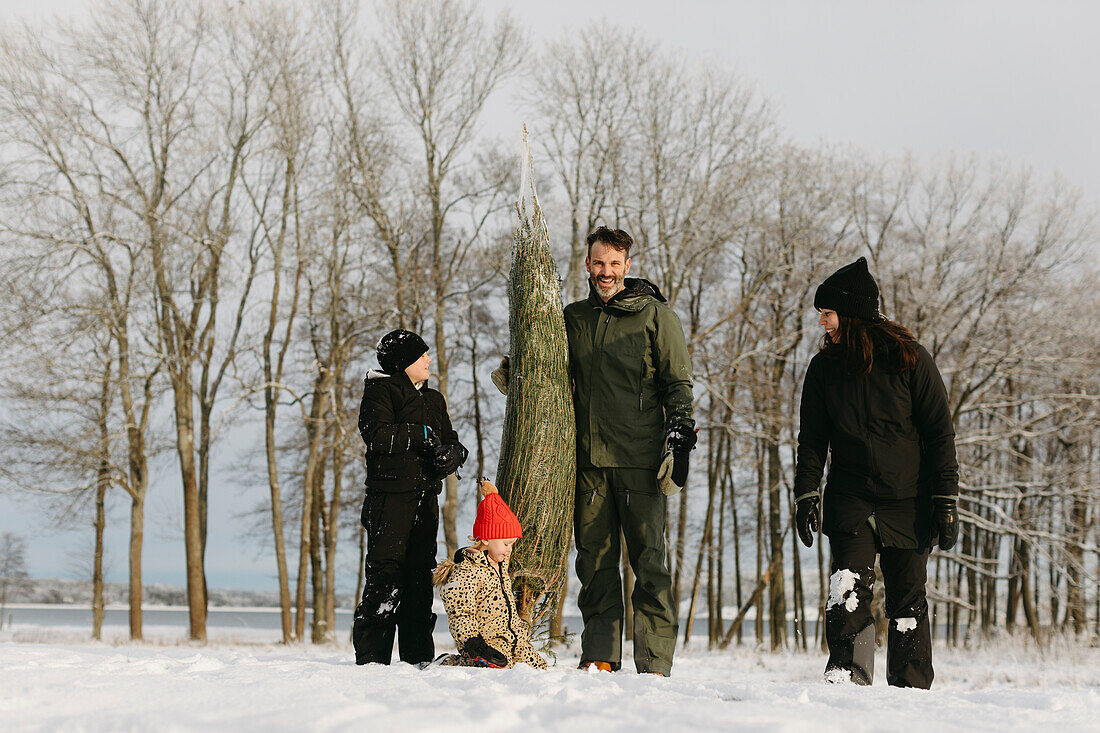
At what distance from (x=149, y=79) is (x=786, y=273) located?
13.0 m

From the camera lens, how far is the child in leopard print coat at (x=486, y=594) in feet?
11.9

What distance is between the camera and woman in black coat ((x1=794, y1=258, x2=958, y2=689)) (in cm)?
369

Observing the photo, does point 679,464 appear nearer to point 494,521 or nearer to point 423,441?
point 494,521

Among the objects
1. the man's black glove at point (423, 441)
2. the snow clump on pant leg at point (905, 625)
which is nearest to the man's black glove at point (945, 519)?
the snow clump on pant leg at point (905, 625)

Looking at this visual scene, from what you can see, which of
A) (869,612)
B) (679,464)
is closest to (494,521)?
(679,464)

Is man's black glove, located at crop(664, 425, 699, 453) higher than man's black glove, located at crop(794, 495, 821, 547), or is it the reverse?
man's black glove, located at crop(664, 425, 699, 453)

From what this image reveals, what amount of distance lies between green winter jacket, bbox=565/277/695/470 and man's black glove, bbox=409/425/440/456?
28.3 inches

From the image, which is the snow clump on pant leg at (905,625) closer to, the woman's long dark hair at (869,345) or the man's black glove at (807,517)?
the man's black glove at (807,517)

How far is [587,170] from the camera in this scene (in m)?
15.8

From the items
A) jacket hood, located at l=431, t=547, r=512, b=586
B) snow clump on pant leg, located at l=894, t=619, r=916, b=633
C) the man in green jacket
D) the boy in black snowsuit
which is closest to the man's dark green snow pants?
the man in green jacket

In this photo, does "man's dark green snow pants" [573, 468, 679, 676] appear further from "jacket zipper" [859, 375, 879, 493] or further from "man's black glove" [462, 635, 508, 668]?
"jacket zipper" [859, 375, 879, 493]

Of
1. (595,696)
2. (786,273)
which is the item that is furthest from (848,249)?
(595,696)

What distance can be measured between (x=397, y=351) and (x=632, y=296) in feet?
3.99

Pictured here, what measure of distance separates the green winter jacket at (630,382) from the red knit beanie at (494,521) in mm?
517
